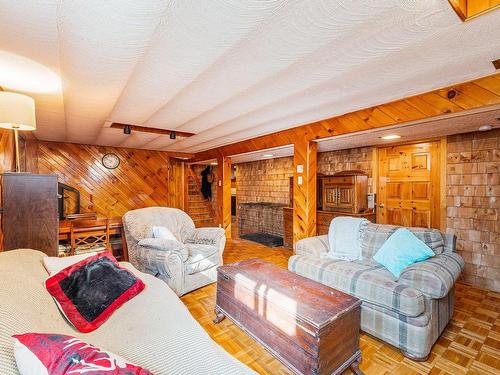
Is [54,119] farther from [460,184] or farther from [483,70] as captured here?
[460,184]

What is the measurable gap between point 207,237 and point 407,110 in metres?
2.78

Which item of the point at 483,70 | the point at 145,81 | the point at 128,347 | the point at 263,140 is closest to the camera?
the point at 128,347

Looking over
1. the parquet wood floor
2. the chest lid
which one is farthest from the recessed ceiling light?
the chest lid

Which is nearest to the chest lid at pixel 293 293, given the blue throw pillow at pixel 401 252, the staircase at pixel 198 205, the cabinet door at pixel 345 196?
the blue throw pillow at pixel 401 252

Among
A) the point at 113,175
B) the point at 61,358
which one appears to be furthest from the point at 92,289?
the point at 113,175

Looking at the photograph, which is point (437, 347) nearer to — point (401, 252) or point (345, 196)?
point (401, 252)

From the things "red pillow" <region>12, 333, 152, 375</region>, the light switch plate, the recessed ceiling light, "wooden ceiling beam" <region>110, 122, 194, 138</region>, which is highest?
"wooden ceiling beam" <region>110, 122, 194, 138</region>

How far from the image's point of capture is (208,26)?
137cm

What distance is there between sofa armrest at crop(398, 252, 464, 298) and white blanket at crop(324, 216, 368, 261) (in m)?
0.72

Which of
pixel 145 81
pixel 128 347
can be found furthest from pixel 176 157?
pixel 128 347

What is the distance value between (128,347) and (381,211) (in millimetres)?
4318

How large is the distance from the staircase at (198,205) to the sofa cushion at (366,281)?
5.18 m

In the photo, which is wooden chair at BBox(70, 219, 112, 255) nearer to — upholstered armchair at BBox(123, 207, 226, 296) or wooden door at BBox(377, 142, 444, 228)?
upholstered armchair at BBox(123, 207, 226, 296)

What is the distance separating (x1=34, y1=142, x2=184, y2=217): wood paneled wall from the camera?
5.01 m
